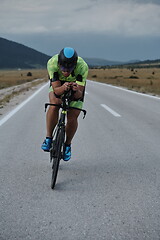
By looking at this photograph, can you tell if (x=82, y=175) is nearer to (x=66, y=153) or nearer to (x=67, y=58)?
(x=66, y=153)

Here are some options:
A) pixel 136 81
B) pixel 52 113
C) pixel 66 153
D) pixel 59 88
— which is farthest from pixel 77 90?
pixel 136 81

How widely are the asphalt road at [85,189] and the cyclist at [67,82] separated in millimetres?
554

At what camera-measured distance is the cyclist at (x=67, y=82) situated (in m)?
3.73

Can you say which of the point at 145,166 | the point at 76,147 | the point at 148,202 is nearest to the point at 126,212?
the point at 148,202

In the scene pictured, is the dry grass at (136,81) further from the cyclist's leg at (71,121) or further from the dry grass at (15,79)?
the cyclist's leg at (71,121)

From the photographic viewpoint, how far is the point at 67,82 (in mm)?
3775

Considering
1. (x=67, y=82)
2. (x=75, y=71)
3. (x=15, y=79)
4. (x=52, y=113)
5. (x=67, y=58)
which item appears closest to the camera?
(x=67, y=58)

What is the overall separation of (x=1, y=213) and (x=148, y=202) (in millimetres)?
1518

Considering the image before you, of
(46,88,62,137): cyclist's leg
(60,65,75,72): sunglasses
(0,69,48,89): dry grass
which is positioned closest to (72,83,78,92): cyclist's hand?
(60,65,75,72): sunglasses

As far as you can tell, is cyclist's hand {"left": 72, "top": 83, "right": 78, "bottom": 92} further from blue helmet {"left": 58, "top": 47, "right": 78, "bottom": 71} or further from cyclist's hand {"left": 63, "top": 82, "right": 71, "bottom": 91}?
blue helmet {"left": 58, "top": 47, "right": 78, "bottom": 71}

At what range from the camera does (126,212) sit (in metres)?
3.15

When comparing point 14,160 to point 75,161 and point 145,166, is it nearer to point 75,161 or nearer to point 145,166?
point 75,161

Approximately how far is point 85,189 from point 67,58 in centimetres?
154

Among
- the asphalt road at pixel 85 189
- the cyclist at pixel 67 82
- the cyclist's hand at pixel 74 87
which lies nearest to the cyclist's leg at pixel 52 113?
the cyclist at pixel 67 82
